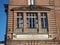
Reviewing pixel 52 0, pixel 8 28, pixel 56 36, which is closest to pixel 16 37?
pixel 8 28

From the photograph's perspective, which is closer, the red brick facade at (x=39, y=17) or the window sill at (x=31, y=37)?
the red brick facade at (x=39, y=17)

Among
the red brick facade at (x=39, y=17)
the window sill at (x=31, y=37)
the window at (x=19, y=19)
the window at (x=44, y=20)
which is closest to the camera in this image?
the red brick facade at (x=39, y=17)

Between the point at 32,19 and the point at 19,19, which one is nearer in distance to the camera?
the point at 19,19

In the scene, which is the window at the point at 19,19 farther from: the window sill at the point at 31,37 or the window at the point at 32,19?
the window sill at the point at 31,37

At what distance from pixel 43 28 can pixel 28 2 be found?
379cm

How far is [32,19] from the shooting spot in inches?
912

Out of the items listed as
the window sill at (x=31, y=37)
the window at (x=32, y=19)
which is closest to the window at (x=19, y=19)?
the window at (x=32, y=19)

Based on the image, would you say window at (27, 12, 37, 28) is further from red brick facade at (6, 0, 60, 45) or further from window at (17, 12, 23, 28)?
window at (17, 12, 23, 28)

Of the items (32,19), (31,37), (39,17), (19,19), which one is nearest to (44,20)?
(39,17)

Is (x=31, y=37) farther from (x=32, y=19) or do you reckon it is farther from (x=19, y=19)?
(x=19, y=19)

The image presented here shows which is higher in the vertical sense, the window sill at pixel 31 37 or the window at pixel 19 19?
the window at pixel 19 19

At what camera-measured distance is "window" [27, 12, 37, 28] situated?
75.2 ft

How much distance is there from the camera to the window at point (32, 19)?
2292 centimetres

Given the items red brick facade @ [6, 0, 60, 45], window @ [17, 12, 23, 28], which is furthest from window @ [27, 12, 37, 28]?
window @ [17, 12, 23, 28]
